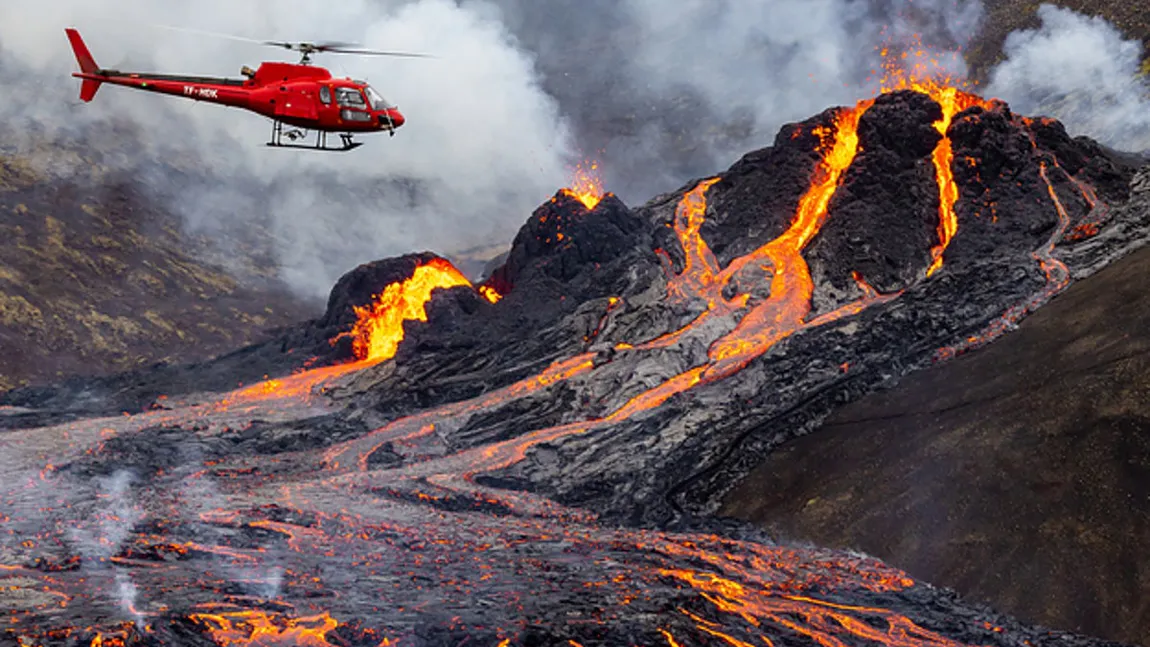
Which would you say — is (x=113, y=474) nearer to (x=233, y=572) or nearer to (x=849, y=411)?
(x=233, y=572)

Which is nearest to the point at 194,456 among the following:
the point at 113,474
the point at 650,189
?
the point at 113,474

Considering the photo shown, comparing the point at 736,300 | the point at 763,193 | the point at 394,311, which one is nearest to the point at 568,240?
the point at 394,311

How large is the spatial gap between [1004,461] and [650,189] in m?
112

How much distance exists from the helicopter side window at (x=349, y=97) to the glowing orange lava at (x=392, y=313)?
25561mm

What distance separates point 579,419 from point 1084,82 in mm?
71654

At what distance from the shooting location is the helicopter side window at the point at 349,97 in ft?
112

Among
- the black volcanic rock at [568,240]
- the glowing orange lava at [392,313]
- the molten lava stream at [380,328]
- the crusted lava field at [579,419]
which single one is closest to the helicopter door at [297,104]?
the crusted lava field at [579,419]

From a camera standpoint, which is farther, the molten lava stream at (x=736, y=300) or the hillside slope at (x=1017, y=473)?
the molten lava stream at (x=736, y=300)

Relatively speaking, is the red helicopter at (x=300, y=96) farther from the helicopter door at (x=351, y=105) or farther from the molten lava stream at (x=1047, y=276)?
the molten lava stream at (x=1047, y=276)

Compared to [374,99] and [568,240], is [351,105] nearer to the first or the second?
[374,99]

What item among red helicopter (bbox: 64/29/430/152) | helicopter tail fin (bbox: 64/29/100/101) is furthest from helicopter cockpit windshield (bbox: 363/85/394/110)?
helicopter tail fin (bbox: 64/29/100/101)

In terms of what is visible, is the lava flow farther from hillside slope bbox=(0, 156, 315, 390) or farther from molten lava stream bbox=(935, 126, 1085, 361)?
hillside slope bbox=(0, 156, 315, 390)

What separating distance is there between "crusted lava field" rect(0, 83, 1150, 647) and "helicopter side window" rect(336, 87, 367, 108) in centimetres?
1547

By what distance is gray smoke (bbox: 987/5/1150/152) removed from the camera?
78.9 meters
